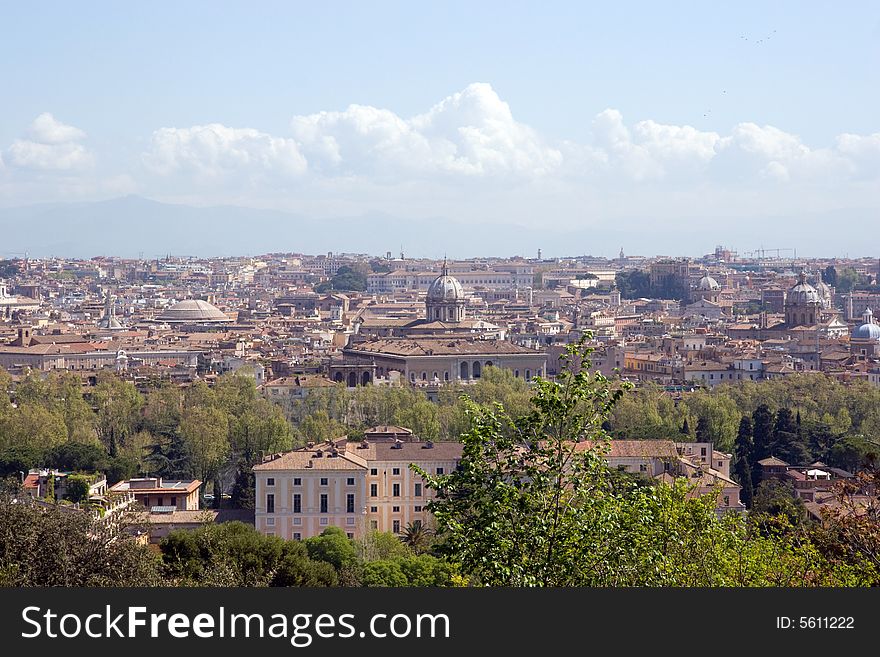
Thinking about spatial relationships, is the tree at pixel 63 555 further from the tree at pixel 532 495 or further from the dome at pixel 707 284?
the dome at pixel 707 284

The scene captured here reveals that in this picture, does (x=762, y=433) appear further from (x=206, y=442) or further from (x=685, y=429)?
(x=206, y=442)

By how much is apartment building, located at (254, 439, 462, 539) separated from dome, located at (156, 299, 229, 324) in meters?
67.6

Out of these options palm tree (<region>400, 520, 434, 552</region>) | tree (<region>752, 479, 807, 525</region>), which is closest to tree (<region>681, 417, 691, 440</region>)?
tree (<region>752, 479, 807, 525</region>)

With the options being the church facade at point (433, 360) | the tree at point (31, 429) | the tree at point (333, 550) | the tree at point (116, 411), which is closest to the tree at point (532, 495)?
the tree at point (333, 550)

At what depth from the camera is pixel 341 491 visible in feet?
95.7

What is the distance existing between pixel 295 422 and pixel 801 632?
1537 inches

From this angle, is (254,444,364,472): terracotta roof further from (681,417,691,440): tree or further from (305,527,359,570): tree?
(681,417,691,440): tree

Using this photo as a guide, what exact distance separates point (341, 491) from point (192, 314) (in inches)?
2780

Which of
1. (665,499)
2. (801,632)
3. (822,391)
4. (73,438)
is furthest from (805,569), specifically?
(822,391)

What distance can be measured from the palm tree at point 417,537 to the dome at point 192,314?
230 ft

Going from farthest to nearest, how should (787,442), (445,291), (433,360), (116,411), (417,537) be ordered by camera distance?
(445,291), (433,360), (116,411), (787,442), (417,537)

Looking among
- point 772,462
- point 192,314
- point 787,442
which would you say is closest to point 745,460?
point 772,462

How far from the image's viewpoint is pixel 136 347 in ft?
247

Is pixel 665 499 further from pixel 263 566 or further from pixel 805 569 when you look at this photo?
pixel 263 566
